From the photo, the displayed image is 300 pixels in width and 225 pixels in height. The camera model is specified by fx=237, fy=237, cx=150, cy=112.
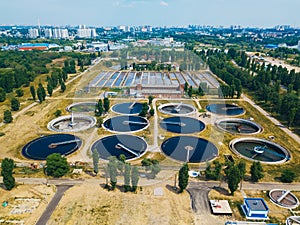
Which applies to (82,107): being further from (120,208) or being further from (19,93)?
(120,208)

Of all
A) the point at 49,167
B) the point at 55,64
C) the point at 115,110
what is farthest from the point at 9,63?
the point at 49,167

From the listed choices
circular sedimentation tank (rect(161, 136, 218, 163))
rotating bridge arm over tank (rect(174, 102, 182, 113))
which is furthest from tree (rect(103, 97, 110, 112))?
circular sedimentation tank (rect(161, 136, 218, 163))

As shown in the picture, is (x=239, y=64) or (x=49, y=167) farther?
(x=239, y=64)

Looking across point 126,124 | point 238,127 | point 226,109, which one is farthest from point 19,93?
point 238,127

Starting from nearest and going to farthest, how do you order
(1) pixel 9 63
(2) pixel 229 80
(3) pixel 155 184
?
(3) pixel 155 184
(2) pixel 229 80
(1) pixel 9 63

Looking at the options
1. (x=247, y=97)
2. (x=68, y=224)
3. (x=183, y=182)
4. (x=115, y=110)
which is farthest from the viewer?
(x=247, y=97)

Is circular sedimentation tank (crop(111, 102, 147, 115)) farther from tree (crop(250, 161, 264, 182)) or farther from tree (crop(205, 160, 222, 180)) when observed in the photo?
tree (crop(250, 161, 264, 182))

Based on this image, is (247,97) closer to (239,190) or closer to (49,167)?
(239,190)
